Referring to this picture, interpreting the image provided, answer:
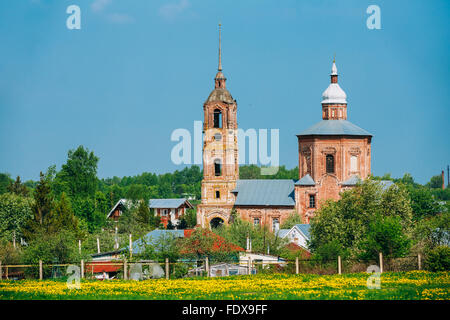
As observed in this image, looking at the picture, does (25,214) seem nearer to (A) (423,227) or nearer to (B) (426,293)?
(A) (423,227)

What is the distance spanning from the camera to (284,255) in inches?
1914

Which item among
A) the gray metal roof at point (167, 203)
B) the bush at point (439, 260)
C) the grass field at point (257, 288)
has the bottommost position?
the grass field at point (257, 288)

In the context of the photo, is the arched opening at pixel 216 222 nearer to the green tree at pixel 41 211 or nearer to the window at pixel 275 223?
the window at pixel 275 223

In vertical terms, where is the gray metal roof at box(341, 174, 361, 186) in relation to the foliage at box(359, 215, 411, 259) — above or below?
above

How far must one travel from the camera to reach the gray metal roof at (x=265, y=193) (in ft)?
239

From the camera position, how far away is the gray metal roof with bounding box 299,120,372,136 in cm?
7138


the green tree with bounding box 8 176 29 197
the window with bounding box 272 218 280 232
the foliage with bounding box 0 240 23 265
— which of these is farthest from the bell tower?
the green tree with bounding box 8 176 29 197

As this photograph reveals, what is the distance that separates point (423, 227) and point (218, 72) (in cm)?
3421

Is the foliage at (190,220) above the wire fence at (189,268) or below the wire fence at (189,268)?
above

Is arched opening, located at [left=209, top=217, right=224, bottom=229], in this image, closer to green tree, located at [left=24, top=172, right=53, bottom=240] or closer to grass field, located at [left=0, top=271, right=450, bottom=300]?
green tree, located at [left=24, top=172, right=53, bottom=240]

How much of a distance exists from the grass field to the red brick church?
37.6 metres

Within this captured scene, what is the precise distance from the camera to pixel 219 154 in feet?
246

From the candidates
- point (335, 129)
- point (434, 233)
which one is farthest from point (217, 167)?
point (434, 233)

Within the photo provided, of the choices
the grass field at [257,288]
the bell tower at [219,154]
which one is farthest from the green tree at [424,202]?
the grass field at [257,288]
